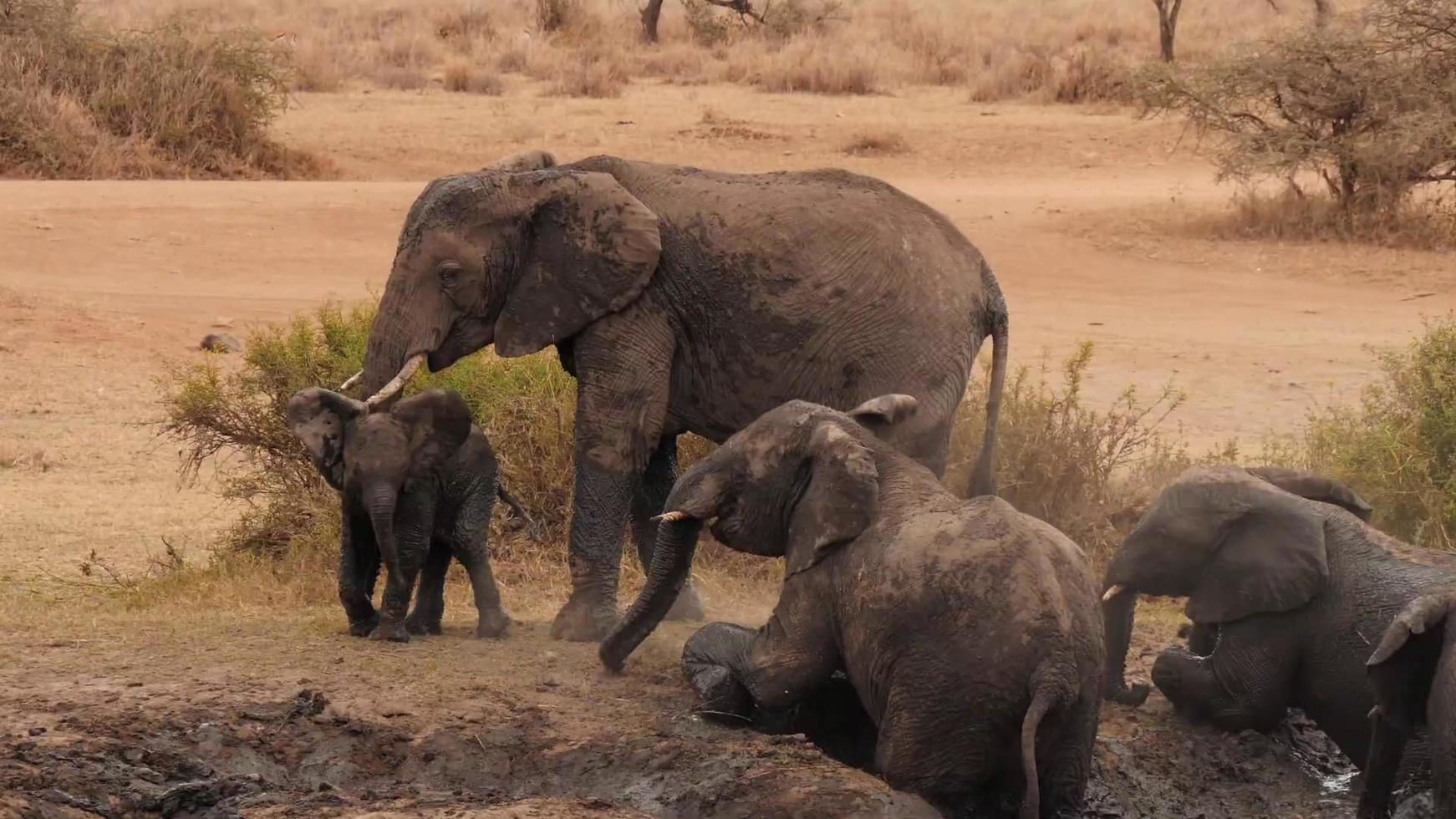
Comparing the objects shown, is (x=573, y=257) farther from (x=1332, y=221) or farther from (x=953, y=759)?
(x=1332, y=221)

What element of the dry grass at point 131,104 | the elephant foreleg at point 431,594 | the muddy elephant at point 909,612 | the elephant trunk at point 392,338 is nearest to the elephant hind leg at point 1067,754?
the muddy elephant at point 909,612

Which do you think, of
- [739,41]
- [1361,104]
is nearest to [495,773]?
[1361,104]

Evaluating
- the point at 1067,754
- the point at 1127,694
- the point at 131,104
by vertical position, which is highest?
the point at 131,104

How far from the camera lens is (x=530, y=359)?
10430 millimetres

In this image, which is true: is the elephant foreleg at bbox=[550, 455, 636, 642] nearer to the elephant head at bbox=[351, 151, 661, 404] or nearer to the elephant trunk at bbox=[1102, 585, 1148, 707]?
the elephant head at bbox=[351, 151, 661, 404]

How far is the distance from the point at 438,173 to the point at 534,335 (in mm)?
15495

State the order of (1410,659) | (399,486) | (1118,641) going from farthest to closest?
(399,486)
(1118,641)
(1410,659)

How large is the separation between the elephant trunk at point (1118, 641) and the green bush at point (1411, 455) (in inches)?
104

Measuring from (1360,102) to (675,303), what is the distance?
13.3 m

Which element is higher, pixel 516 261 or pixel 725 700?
pixel 516 261

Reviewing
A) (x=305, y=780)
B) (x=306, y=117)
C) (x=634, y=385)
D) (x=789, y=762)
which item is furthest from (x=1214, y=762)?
(x=306, y=117)

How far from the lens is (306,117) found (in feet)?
85.5

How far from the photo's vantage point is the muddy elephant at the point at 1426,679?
18.6 ft

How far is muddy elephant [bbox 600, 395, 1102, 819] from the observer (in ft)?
19.2
